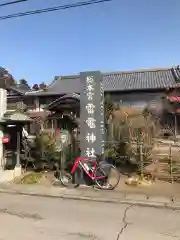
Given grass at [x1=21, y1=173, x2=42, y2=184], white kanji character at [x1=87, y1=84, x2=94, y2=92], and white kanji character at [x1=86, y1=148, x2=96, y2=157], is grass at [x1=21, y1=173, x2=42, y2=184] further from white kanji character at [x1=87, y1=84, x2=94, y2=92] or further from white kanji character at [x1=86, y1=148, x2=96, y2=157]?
white kanji character at [x1=87, y1=84, x2=94, y2=92]

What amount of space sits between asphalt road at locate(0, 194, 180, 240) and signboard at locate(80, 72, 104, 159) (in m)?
2.42

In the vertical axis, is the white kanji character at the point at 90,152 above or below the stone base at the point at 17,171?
above

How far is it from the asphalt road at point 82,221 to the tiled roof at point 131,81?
21656mm

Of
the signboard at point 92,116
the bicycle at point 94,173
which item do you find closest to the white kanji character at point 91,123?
the signboard at point 92,116

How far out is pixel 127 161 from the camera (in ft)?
38.7

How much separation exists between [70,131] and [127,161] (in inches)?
108

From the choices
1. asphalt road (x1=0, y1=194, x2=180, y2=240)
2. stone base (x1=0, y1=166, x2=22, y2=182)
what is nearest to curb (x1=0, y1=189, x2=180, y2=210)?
asphalt road (x1=0, y1=194, x2=180, y2=240)

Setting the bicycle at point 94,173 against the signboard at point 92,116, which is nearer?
the bicycle at point 94,173

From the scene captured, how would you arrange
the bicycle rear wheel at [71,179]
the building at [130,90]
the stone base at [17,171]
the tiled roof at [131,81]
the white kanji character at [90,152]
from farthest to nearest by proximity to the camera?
1. the tiled roof at [131,81]
2. the building at [130,90]
3. the stone base at [17,171]
4. the white kanji character at [90,152]
5. the bicycle rear wheel at [71,179]

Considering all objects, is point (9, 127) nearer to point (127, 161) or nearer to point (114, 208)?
point (127, 161)

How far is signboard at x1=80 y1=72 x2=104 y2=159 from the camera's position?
1012 cm

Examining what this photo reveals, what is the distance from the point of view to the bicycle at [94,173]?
9.55 metres

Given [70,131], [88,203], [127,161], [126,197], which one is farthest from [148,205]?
[70,131]

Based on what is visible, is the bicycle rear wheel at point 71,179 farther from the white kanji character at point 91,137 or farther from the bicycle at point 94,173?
the white kanji character at point 91,137
